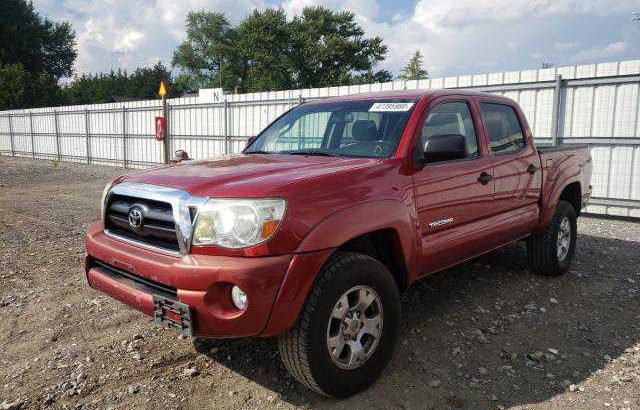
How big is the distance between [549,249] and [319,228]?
3.33 m

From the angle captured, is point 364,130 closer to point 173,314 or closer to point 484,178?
point 484,178

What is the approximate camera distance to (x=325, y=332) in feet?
8.87

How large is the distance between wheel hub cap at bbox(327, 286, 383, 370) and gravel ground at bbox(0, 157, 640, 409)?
0.87 ft

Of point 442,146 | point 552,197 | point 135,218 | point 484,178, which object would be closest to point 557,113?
point 552,197

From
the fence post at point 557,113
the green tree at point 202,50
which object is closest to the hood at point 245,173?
the fence post at point 557,113

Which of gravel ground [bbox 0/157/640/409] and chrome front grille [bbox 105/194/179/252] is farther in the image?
gravel ground [bbox 0/157/640/409]

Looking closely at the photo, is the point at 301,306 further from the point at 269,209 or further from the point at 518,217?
the point at 518,217

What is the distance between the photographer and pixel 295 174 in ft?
9.48

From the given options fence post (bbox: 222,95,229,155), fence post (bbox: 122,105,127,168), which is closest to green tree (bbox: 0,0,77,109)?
fence post (bbox: 122,105,127,168)

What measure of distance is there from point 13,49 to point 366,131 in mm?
57380

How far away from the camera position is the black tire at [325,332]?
8.69 ft

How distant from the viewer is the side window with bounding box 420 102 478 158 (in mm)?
3684

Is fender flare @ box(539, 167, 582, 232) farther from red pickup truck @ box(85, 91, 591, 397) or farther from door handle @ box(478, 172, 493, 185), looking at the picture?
door handle @ box(478, 172, 493, 185)

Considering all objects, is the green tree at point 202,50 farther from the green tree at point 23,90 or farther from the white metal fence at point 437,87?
the white metal fence at point 437,87
